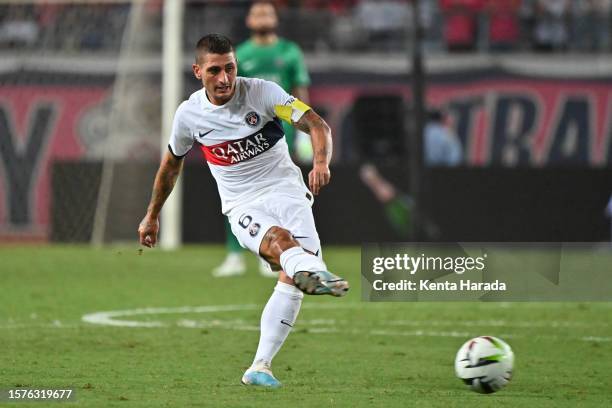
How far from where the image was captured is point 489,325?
30.8 ft

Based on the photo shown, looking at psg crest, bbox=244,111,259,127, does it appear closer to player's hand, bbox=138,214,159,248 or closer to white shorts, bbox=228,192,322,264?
white shorts, bbox=228,192,322,264

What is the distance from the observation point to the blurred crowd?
20203 mm

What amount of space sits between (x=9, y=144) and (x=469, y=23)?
7623 mm

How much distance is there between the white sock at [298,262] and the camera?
5844 mm

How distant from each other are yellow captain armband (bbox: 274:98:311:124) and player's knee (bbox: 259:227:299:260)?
0.57 metres

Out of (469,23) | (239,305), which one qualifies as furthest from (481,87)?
(239,305)

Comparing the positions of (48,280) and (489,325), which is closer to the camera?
(489,325)

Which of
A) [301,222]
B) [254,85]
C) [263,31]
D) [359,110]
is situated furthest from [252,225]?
[359,110]

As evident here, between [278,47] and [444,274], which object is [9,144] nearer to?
[278,47]

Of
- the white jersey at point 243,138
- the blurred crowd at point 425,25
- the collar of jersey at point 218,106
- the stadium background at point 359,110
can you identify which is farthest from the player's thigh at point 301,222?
the blurred crowd at point 425,25

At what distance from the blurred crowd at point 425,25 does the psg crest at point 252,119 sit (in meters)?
12.9

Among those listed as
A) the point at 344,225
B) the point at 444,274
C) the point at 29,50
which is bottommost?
the point at 344,225

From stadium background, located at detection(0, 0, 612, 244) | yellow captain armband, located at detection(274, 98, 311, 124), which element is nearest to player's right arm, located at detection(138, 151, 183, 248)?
yellow captain armband, located at detection(274, 98, 311, 124)

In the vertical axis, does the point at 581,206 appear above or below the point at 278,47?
below
